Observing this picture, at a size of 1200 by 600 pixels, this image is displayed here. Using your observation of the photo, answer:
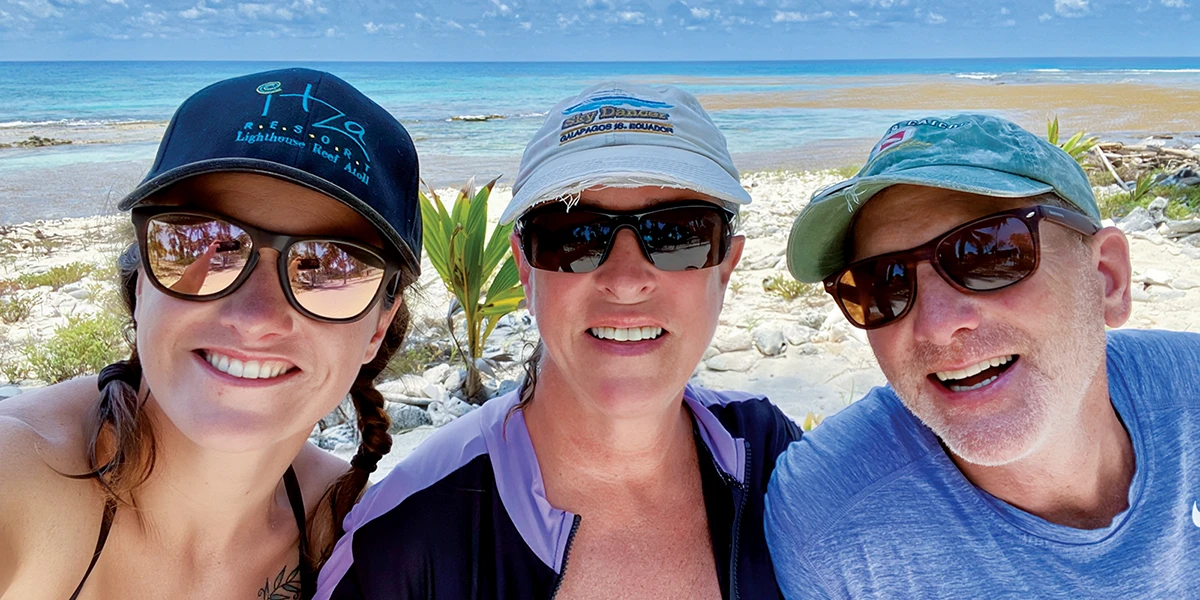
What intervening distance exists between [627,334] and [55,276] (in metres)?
7.65

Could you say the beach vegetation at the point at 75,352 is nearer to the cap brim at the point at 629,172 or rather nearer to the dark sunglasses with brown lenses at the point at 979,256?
the cap brim at the point at 629,172

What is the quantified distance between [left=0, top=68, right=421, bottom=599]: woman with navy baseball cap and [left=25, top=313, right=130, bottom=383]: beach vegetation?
3.54 m

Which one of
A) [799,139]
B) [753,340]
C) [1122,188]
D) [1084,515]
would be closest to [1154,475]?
[1084,515]

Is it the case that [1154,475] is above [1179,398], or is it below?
below

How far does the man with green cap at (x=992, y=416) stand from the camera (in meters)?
1.52

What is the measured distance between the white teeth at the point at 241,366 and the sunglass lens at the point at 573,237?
0.64m

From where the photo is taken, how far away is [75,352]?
5.05 meters

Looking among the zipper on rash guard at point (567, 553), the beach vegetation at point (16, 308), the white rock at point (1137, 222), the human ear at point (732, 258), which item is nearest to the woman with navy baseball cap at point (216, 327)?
the zipper on rash guard at point (567, 553)

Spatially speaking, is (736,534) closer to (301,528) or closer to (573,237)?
(573,237)

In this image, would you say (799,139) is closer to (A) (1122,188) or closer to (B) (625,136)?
(A) (1122,188)

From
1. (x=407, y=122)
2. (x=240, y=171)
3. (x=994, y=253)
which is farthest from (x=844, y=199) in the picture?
(x=407, y=122)

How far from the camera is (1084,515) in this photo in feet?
5.35

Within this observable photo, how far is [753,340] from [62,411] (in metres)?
4.36

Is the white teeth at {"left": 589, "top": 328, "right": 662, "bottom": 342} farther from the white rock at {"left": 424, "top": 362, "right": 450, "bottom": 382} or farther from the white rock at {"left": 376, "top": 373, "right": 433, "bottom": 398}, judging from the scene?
the white rock at {"left": 424, "top": 362, "right": 450, "bottom": 382}
